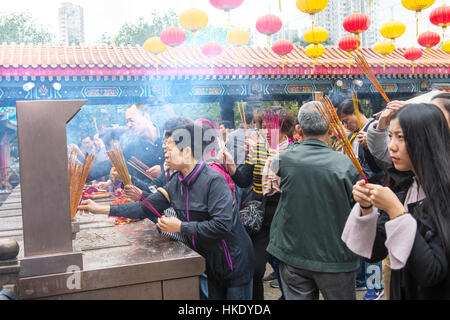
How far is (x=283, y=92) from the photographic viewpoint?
8.72 metres

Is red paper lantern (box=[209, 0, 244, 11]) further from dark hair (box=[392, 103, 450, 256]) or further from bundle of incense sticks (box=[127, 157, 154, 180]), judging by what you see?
dark hair (box=[392, 103, 450, 256])

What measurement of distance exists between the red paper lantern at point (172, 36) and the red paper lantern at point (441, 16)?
3379 mm

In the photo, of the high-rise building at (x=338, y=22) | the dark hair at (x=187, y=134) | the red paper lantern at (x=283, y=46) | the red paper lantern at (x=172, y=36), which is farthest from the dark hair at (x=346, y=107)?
the high-rise building at (x=338, y=22)

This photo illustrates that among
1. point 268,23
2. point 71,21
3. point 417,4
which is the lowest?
point 417,4

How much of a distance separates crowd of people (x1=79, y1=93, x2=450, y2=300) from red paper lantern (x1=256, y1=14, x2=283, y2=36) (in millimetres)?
3466

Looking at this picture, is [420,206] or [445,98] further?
[445,98]

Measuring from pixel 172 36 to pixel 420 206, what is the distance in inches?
208

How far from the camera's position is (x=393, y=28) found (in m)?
5.62

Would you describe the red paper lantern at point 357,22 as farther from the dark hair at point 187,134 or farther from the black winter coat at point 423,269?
the black winter coat at point 423,269

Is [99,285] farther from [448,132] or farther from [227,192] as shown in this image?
[448,132]

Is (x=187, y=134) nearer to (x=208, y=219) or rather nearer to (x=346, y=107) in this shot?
(x=208, y=219)

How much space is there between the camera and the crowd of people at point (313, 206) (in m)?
1.09

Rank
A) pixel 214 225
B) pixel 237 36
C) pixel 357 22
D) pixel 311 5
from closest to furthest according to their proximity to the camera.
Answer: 1. pixel 214 225
2. pixel 311 5
3. pixel 357 22
4. pixel 237 36

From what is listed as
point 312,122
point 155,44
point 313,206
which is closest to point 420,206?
point 313,206
